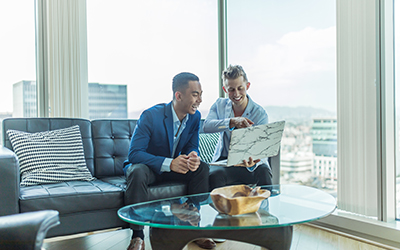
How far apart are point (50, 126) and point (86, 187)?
0.70m

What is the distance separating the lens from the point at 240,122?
2207 mm

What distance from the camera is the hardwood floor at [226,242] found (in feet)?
6.68

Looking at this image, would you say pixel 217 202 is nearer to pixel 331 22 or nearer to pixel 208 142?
pixel 208 142

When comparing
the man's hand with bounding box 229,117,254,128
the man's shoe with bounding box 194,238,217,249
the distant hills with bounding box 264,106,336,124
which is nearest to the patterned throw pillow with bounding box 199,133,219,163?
the man's hand with bounding box 229,117,254,128

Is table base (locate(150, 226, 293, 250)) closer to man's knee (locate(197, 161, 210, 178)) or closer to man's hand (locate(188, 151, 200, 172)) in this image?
man's hand (locate(188, 151, 200, 172))

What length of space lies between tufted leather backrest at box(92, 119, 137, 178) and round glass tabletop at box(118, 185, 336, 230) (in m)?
1.02

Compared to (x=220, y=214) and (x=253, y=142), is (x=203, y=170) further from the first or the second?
(x=220, y=214)

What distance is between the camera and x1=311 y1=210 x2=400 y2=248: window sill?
2.05 meters

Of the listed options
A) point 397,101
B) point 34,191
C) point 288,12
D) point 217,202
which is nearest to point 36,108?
point 34,191

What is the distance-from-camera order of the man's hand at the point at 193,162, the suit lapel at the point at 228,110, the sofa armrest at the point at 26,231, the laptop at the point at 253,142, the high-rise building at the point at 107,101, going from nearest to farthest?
the sofa armrest at the point at 26,231
the laptop at the point at 253,142
the man's hand at the point at 193,162
the suit lapel at the point at 228,110
the high-rise building at the point at 107,101

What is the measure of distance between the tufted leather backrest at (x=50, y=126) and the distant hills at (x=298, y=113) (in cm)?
169

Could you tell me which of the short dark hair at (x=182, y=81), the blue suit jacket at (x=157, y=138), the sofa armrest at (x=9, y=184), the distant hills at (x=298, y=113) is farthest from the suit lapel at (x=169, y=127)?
the distant hills at (x=298, y=113)

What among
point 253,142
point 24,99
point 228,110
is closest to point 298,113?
point 228,110

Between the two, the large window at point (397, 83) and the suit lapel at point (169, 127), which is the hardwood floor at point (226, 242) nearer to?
the large window at point (397, 83)
